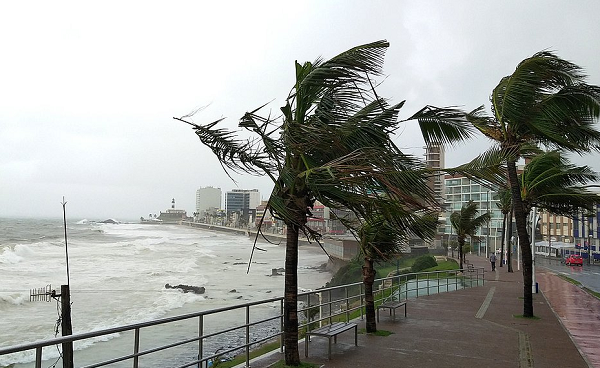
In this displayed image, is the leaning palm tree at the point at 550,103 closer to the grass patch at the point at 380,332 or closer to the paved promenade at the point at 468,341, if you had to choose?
the paved promenade at the point at 468,341

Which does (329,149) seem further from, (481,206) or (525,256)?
(481,206)

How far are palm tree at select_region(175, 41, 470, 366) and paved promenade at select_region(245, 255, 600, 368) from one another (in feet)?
5.92

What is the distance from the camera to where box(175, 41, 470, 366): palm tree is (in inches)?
199

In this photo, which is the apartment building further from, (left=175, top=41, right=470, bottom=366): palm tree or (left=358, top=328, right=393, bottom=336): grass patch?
(left=175, top=41, right=470, bottom=366): palm tree

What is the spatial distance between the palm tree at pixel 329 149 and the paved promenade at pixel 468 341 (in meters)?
1.80

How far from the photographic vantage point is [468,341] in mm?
8906

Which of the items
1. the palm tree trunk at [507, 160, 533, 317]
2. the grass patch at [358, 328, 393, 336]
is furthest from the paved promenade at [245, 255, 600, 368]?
the palm tree trunk at [507, 160, 533, 317]

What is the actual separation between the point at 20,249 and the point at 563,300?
54.5 metres

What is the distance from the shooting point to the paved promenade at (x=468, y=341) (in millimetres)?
7359

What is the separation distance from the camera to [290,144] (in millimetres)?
5512

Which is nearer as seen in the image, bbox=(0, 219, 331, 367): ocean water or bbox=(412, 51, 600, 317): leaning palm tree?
bbox=(412, 51, 600, 317): leaning palm tree

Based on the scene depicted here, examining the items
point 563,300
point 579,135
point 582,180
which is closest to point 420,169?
point 579,135

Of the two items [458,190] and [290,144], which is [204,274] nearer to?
[290,144]

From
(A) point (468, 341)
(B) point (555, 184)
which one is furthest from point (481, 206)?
(A) point (468, 341)
